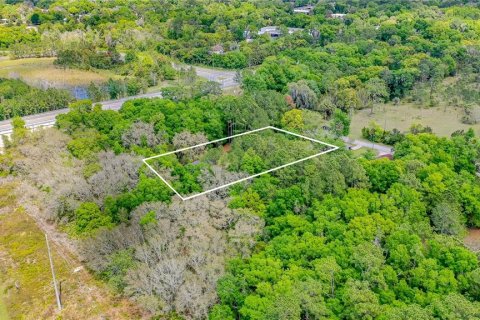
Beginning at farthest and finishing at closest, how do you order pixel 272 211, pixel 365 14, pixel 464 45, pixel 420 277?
pixel 365 14
pixel 464 45
pixel 272 211
pixel 420 277

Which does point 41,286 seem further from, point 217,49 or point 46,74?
point 217,49

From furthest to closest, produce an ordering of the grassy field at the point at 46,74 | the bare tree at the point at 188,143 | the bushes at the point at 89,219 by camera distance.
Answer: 1. the grassy field at the point at 46,74
2. the bare tree at the point at 188,143
3. the bushes at the point at 89,219

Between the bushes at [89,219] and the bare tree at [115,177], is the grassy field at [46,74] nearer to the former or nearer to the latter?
the bare tree at [115,177]

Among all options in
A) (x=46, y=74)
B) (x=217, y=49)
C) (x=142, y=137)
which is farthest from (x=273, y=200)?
(x=46, y=74)

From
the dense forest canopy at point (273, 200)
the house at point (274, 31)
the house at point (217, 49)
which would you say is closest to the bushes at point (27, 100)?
the dense forest canopy at point (273, 200)

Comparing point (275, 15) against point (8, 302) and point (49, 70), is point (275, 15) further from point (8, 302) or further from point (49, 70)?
point (8, 302)

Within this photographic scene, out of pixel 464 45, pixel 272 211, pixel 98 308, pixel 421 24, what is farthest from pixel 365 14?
pixel 98 308
